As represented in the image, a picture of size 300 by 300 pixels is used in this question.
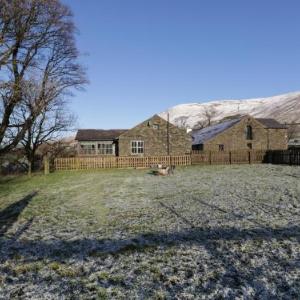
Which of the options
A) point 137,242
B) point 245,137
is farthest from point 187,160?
point 137,242

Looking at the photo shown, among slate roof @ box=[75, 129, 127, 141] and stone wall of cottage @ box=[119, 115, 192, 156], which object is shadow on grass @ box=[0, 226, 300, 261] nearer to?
stone wall of cottage @ box=[119, 115, 192, 156]

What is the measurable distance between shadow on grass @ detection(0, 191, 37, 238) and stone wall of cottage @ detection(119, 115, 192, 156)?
27813 millimetres

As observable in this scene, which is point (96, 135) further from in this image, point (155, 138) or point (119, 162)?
point (119, 162)

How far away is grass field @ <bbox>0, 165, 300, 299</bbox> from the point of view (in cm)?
534

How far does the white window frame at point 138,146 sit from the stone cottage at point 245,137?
10832 mm

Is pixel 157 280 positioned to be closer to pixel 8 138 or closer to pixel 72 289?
pixel 72 289

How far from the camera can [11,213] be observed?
12.2 m

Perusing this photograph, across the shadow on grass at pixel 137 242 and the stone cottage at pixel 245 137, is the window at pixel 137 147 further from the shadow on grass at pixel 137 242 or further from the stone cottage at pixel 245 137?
the shadow on grass at pixel 137 242

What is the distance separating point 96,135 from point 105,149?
2377 mm

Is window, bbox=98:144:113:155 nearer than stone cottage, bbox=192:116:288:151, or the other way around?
window, bbox=98:144:113:155

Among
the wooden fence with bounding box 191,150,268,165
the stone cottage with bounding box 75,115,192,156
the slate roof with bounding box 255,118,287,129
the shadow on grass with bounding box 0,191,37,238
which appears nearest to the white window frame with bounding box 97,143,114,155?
the stone cottage with bounding box 75,115,192,156

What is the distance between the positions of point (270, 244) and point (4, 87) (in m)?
18.2

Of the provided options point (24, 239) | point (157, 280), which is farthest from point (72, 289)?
point (24, 239)

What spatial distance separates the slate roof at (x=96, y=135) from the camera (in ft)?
150
